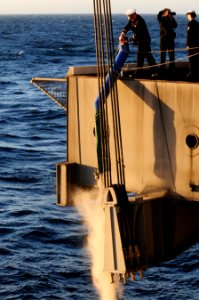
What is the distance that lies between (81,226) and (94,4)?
22.3 m

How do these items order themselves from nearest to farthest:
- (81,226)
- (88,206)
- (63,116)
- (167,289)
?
(88,206)
(167,289)
(81,226)
(63,116)

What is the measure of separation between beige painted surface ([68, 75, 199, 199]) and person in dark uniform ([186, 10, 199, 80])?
6.65ft

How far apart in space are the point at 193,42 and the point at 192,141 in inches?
129

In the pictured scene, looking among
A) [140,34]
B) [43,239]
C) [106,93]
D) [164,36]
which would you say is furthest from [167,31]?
[43,239]

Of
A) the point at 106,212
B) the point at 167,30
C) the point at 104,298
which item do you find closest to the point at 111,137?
the point at 106,212

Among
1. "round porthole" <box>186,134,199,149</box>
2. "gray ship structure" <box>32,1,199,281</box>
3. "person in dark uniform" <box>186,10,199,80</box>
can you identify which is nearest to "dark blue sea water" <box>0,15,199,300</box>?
"gray ship structure" <box>32,1,199,281</box>

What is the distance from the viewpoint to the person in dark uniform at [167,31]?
84.7 ft

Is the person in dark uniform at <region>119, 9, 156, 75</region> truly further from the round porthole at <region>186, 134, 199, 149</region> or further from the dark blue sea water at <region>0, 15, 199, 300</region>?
the dark blue sea water at <region>0, 15, 199, 300</region>

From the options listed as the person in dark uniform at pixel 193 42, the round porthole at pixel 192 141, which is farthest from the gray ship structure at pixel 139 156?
the person in dark uniform at pixel 193 42

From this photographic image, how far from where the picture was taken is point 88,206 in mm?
25016

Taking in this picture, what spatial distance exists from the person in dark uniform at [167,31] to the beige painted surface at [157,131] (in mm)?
3128

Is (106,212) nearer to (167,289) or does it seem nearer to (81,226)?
(167,289)

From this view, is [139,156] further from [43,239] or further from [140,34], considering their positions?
[43,239]

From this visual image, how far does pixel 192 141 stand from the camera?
22.2 metres
